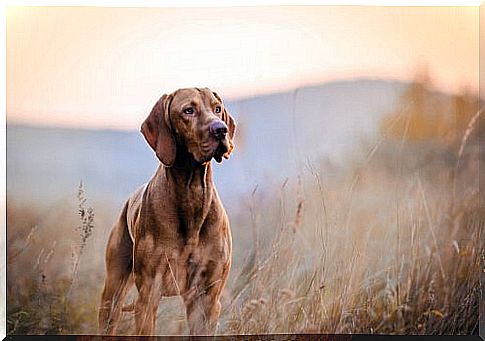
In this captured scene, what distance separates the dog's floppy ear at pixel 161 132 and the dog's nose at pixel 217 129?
0.28m

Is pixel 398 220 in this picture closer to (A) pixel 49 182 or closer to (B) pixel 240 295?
(B) pixel 240 295

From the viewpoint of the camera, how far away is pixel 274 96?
256 inches

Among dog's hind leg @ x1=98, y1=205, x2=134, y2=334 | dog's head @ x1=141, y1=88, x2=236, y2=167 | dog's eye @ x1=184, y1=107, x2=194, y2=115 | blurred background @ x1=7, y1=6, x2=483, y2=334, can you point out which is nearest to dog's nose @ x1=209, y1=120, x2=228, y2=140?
dog's head @ x1=141, y1=88, x2=236, y2=167

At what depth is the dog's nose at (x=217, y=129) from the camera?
20.2 feet

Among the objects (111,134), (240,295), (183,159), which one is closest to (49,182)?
(111,134)

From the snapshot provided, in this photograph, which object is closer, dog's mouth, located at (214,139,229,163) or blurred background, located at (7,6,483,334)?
dog's mouth, located at (214,139,229,163)

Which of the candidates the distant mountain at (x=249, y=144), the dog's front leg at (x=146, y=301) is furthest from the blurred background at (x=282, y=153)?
the dog's front leg at (x=146, y=301)

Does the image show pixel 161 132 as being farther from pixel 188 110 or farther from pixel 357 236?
pixel 357 236

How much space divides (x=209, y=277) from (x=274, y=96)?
127cm

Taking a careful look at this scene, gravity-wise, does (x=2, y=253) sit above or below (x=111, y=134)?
below

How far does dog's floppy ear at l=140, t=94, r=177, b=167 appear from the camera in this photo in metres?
6.29

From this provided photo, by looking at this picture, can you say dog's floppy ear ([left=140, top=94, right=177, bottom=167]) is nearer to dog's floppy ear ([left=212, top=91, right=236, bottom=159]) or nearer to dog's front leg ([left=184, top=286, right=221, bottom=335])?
dog's floppy ear ([left=212, top=91, right=236, bottom=159])

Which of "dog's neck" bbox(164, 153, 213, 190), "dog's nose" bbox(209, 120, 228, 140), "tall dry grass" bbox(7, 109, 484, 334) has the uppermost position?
"dog's nose" bbox(209, 120, 228, 140)

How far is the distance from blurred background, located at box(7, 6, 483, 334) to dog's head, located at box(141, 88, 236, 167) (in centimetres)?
11
